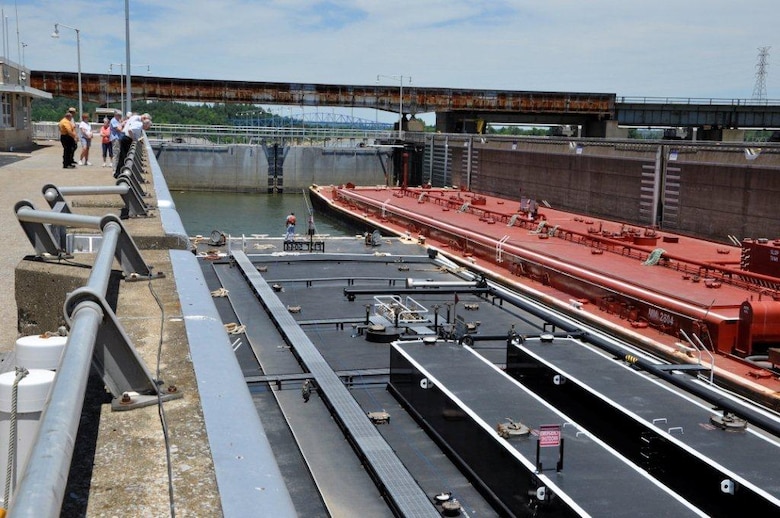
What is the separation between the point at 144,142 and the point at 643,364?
2235 centimetres

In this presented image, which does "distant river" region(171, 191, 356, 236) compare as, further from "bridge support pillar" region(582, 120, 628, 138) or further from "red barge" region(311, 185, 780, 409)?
"bridge support pillar" region(582, 120, 628, 138)

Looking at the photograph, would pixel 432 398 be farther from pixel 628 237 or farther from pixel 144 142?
pixel 144 142

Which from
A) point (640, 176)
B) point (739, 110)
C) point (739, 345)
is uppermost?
point (739, 110)

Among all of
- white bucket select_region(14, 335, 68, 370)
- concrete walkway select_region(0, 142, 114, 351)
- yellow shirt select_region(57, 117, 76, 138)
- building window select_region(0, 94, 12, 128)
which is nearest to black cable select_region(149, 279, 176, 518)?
white bucket select_region(14, 335, 68, 370)

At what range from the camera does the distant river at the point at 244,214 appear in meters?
45.5

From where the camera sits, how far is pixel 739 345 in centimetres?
1596

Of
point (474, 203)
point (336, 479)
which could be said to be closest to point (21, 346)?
point (336, 479)

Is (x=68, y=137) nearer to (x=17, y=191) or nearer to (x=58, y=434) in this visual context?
(x=17, y=191)

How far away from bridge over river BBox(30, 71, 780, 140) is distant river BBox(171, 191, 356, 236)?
1260 cm

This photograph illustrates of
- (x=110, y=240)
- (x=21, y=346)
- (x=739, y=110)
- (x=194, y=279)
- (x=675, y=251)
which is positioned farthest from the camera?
(x=739, y=110)

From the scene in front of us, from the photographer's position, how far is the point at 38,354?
2.95 m

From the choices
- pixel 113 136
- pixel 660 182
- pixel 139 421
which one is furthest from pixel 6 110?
pixel 139 421

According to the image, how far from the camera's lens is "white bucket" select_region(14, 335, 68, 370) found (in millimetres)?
2939

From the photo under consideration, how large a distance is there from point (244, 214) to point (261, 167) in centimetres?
1384
